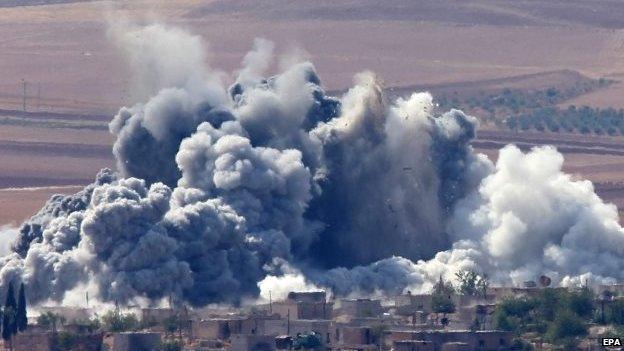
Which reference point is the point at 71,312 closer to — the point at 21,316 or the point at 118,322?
the point at 118,322

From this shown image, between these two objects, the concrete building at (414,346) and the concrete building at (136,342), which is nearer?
the concrete building at (414,346)

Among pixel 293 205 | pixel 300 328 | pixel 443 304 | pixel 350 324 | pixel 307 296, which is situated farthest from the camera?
pixel 293 205

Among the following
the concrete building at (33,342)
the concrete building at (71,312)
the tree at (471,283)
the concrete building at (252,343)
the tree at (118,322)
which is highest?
the tree at (471,283)

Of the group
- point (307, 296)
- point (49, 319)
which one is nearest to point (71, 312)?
point (49, 319)

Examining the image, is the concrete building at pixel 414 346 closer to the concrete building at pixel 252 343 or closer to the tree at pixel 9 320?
the concrete building at pixel 252 343

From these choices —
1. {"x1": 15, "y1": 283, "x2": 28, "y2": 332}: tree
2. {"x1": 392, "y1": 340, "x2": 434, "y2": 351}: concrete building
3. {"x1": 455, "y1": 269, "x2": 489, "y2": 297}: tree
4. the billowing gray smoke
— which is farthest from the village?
the billowing gray smoke

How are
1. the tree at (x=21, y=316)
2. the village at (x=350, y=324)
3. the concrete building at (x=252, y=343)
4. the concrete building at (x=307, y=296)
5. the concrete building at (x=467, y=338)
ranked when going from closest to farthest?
the concrete building at (x=252, y=343)
the concrete building at (x=467, y=338)
the village at (x=350, y=324)
the tree at (x=21, y=316)
the concrete building at (x=307, y=296)

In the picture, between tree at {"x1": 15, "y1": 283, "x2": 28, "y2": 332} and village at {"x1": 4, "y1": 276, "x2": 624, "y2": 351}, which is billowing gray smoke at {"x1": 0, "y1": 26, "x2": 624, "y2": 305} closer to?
village at {"x1": 4, "y1": 276, "x2": 624, "y2": 351}

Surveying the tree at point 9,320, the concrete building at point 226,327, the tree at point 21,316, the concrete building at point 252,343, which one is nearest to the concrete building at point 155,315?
the concrete building at point 226,327

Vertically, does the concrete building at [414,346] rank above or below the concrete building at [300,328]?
below

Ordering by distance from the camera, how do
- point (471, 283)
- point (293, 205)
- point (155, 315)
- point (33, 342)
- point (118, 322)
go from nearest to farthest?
point (33, 342), point (118, 322), point (155, 315), point (471, 283), point (293, 205)
